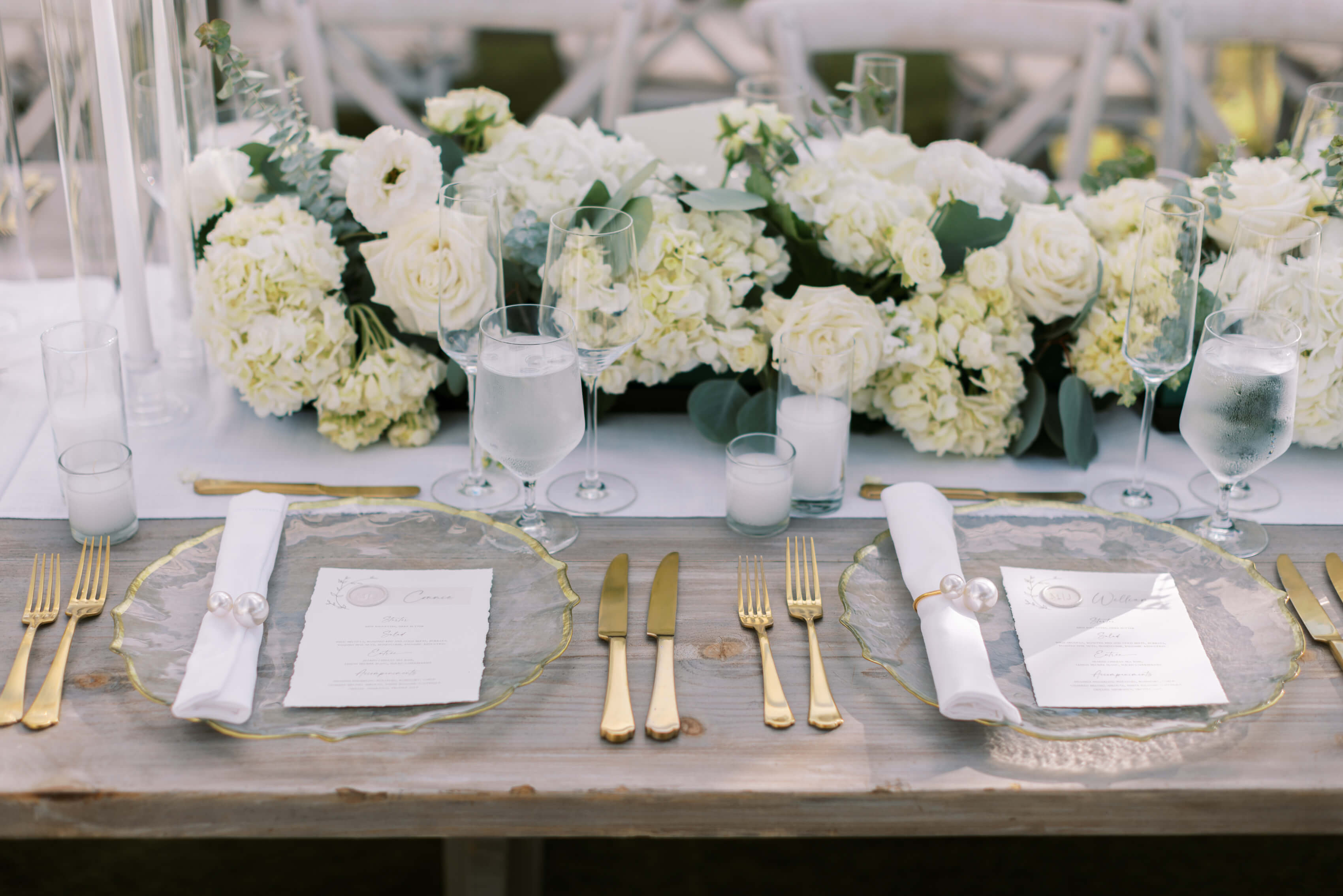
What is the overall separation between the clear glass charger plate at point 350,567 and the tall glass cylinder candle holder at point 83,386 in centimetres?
18

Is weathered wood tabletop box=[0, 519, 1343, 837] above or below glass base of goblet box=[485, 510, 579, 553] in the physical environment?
below

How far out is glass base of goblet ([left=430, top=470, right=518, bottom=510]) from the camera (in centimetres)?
121

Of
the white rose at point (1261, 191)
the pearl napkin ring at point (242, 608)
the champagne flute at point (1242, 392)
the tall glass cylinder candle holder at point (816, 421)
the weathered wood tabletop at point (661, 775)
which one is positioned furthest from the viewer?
the white rose at point (1261, 191)

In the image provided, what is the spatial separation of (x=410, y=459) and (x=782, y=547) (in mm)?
454

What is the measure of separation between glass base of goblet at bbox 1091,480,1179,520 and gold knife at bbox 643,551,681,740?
476 millimetres

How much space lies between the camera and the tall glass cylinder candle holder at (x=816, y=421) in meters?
1.18

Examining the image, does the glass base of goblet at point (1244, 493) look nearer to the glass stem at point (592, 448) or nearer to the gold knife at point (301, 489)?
the glass stem at point (592, 448)

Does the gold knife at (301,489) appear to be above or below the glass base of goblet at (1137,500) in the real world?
above

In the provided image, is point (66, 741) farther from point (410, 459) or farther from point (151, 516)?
point (410, 459)

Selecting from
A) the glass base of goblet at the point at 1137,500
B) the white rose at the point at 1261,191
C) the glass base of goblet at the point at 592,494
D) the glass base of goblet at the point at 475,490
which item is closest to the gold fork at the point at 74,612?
the glass base of goblet at the point at 475,490

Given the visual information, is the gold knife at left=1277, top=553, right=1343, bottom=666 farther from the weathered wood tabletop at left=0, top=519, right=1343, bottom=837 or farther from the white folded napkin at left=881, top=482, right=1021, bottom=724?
the white folded napkin at left=881, top=482, right=1021, bottom=724

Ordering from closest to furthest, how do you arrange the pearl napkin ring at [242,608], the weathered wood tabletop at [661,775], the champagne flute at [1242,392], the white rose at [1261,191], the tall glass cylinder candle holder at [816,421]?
the weathered wood tabletop at [661,775] < the pearl napkin ring at [242,608] < the champagne flute at [1242,392] < the tall glass cylinder candle holder at [816,421] < the white rose at [1261,191]

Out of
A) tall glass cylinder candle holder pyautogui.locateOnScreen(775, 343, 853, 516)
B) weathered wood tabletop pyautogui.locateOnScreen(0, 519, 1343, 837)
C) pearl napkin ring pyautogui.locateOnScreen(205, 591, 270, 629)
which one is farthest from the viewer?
tall glass cylinder candle holder pyautogui.locateOnScreen(775, 343, 853, 516)

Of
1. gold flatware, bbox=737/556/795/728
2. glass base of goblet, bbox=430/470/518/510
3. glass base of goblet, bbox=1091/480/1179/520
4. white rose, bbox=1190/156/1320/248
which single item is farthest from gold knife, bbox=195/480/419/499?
white rose, bbox=1190/156/1320/248
